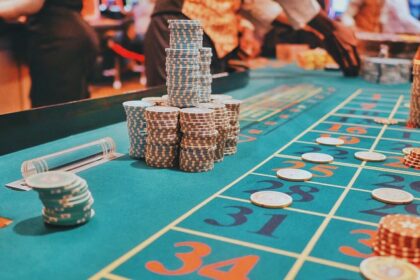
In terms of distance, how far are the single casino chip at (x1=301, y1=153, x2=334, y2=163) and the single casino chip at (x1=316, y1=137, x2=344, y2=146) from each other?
0.31 meters

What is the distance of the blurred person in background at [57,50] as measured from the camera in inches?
157

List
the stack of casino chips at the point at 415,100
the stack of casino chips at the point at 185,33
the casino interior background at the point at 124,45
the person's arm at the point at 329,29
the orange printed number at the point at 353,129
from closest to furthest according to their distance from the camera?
the stack of casino chips at the point at 185,33, the stack of casino chips at the point at 415,100, the orange printed number at the point at 353,129, the person's arm at the point at 329,29, the casino interior background at the point at 124,45

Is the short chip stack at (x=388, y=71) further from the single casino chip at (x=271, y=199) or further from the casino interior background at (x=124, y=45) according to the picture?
the single casino chip at (x=271, y=199)

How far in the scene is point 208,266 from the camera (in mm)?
1575

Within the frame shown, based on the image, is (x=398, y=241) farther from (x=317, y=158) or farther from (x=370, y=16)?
(x=370, y=16)

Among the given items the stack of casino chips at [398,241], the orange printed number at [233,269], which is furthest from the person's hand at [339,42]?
the orange printed number at [233,269]

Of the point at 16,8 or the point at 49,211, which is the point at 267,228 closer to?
the point at 49,211

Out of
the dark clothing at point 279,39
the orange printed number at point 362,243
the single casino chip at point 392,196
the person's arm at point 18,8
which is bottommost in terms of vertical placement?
the orange printed number at point 362,243

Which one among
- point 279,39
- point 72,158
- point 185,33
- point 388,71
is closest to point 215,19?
point 185,33

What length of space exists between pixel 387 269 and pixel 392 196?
76 cm

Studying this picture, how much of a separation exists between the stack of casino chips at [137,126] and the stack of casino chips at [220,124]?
33 cm

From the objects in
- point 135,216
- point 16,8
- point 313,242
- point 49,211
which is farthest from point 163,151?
point 16,8

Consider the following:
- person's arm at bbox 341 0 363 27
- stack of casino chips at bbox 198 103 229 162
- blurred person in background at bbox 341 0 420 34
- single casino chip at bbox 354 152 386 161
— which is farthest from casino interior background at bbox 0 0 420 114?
single casino chip at bbox 354 152 386 161

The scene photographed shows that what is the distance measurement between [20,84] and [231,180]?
2.63 meters
